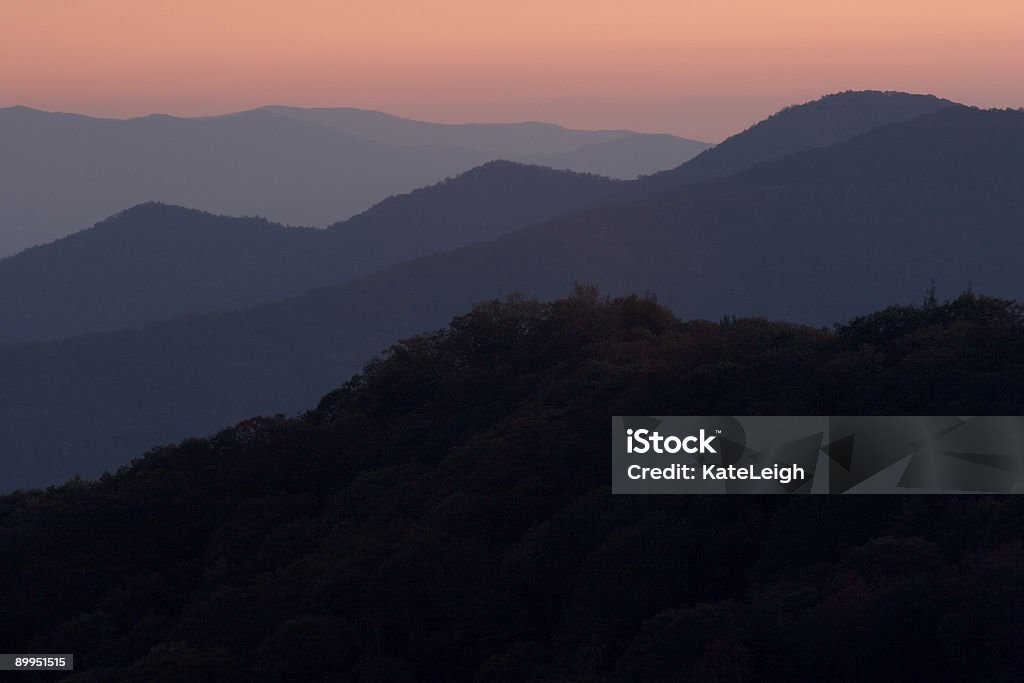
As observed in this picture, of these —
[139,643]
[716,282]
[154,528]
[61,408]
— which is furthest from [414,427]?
[716,282]

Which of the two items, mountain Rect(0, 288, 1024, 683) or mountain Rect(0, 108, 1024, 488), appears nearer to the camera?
mountain Rect(0, 288, 1024, 683)

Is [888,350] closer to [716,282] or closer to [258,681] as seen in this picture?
[258,681]

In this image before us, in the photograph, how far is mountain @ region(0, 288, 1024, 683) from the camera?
18766 mm

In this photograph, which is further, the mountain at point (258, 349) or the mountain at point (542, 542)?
the mountain at point (258, 349)

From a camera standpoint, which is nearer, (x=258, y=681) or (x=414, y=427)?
(x=258, y=681)

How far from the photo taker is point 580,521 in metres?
26.6

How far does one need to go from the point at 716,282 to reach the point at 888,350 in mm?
168689

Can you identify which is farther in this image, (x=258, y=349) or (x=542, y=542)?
(x=258, y=349)

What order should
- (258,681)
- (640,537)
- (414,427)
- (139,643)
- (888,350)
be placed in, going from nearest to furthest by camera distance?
1. (258,681)
2. (640,537)
3. (139,643)
4. (888,350)
5. (414,427)

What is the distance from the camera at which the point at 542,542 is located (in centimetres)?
2641

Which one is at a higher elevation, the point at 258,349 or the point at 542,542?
the point at 258,349

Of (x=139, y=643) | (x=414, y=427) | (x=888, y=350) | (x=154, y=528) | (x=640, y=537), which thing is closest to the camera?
(x=640, y=537)

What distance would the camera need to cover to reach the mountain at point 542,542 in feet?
61.6

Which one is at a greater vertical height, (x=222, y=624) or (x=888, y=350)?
(x=888, y=350)
